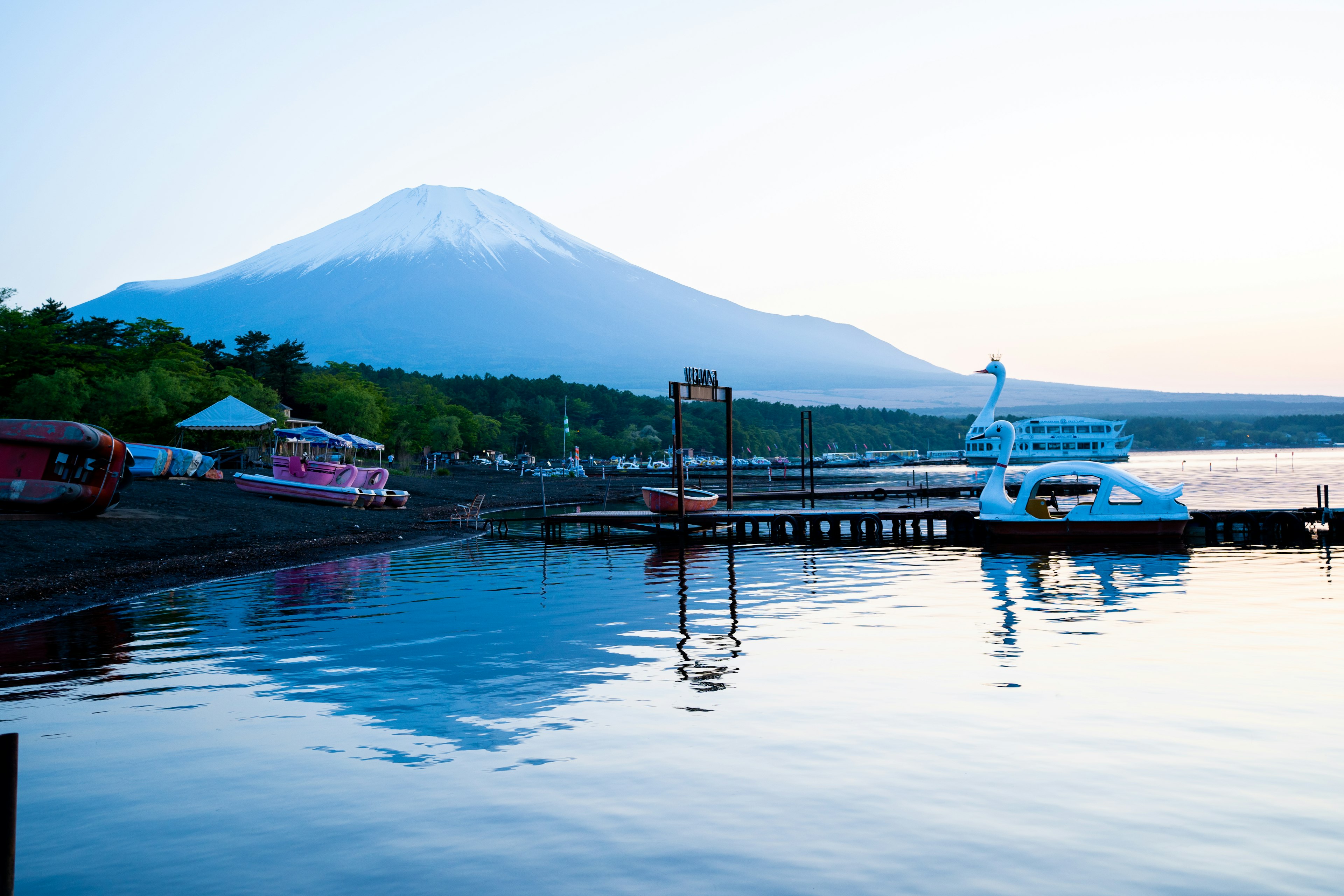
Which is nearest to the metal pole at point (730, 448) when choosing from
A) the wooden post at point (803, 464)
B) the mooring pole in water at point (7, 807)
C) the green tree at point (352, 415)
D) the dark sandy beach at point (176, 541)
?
the wooden post at point (803, 464)

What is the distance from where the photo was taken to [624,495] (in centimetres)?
8450

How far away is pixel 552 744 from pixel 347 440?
59.9 m

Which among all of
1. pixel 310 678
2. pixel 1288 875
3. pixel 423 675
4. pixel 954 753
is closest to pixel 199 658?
pixel 310 678

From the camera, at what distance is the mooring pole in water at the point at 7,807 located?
5.69m

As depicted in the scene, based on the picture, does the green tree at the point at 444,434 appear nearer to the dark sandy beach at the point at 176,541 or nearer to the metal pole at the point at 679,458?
the dark sandy beach at the point at 176,541

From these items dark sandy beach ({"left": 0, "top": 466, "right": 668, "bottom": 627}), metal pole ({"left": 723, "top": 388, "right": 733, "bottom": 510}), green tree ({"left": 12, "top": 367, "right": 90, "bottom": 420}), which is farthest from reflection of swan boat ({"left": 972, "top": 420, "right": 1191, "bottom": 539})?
green tree ({"left": 12, "top": 367, "right": 90, "bottom": 420})

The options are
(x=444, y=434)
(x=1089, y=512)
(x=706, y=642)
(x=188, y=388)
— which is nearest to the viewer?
(x=706, y=642)

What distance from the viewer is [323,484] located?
2109 inches

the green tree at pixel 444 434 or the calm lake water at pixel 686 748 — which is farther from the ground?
the green tree at pixel 444 434

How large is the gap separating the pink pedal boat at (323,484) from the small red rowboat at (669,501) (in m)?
15.2

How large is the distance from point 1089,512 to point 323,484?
36.6 metres

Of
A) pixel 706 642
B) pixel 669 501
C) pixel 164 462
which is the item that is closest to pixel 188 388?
pixel 164 462

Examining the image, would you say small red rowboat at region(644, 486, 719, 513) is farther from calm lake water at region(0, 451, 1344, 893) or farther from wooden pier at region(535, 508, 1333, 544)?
calm lake water at region(0, 451, 1344, 893)

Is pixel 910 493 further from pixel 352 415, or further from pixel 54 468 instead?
pixel 352 415
